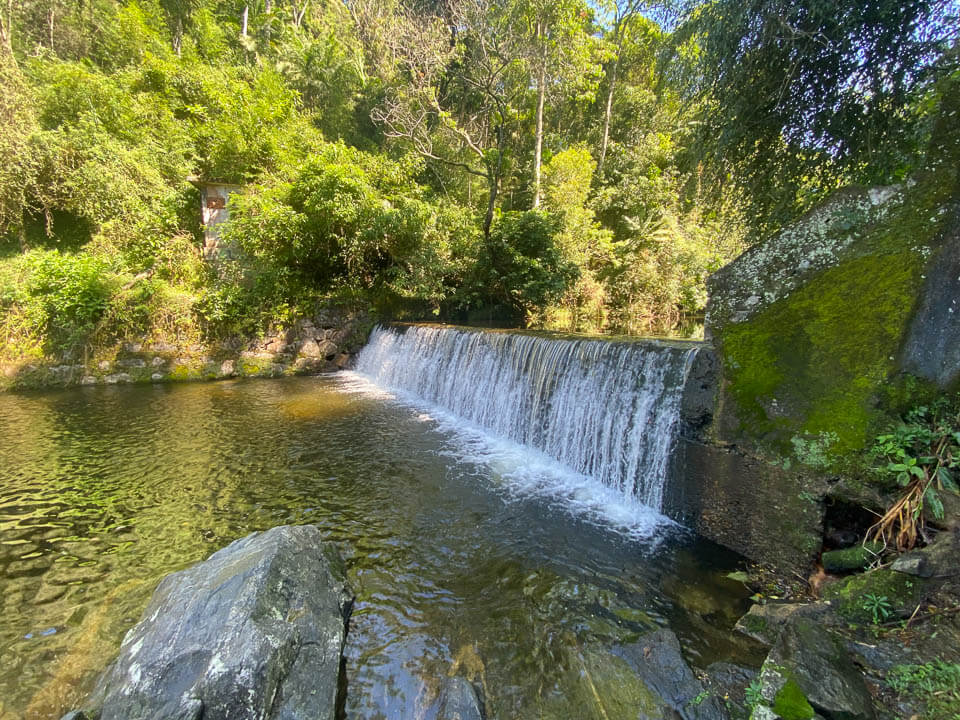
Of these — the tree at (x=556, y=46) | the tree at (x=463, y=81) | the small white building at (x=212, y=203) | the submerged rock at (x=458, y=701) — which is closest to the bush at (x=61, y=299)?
the small white building at (x=212, y=203)

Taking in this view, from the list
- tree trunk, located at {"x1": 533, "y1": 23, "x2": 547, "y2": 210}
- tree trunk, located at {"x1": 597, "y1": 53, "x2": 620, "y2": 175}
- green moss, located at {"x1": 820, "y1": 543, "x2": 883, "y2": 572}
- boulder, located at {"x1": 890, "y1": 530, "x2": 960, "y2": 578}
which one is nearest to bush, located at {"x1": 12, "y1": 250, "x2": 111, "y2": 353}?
tree trunk, located at {"x1": 533, "y1": 23, "x2": 547, "y2": 210}

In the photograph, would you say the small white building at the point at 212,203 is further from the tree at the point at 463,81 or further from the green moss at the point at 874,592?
the green moss at the point at 874,592

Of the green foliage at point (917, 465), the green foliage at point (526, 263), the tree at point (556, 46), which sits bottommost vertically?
the green foliage at point (917, 465)

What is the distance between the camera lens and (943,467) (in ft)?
8.25

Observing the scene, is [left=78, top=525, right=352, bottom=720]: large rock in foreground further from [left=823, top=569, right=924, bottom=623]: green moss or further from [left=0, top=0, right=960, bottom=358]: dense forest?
[left=0, top=0, right=960, bottom=358]: dense forest

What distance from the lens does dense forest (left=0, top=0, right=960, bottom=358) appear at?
4.57 meters

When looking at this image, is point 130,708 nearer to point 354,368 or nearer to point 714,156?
point 714,156

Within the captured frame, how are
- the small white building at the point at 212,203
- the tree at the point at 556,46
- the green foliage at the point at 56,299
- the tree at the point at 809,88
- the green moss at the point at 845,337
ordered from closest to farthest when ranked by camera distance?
1. the green moss at the point at 845,337
2. the tree at the point at 809,88
3. the green foliage at the point at 56,299
4. the tree at the point at 556,46
5. the small white building at the point at 212,203

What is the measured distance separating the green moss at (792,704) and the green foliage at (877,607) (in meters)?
0.89

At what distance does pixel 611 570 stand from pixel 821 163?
17.4 ft

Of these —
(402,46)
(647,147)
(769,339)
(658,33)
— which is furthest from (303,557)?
(647,147)

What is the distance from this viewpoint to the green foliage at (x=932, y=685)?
175 centimetres

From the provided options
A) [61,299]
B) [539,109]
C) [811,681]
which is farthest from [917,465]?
[539,109]

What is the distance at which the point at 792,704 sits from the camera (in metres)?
1.81
